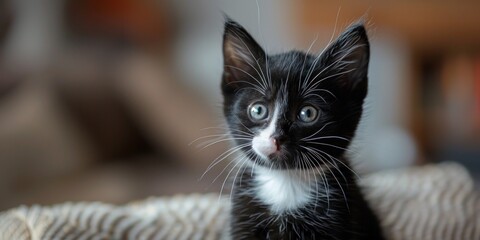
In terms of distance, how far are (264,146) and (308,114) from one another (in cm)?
8

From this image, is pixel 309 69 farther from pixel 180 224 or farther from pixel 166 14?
pixel 166 14

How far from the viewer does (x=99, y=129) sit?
2971 millimetres

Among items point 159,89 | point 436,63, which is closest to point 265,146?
point 159,89

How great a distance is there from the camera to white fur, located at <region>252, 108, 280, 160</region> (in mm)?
957

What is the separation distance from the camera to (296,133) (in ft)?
3.17

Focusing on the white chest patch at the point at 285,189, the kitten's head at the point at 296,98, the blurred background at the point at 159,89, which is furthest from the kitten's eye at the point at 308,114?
the blurred background at the point at 159,89

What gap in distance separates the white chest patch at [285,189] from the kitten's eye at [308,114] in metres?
0.11

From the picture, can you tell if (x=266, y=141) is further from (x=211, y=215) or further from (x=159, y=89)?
(x=159, y=89)

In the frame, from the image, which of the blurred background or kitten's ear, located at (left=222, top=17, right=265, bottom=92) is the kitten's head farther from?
the blurred background

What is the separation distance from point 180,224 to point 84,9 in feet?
7.81

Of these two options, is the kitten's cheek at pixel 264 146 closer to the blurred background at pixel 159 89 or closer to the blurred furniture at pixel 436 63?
the blurred background at pixel 159 89

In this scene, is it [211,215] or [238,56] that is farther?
[211,215]

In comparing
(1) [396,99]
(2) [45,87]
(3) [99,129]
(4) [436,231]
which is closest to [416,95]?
(1) [396,99]

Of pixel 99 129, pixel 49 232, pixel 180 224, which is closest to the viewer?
pixel 49 232
